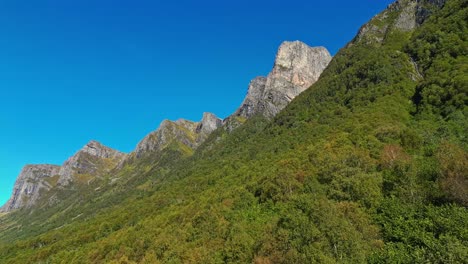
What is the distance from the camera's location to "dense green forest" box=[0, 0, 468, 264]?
178ft

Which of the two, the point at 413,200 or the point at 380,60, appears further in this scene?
the point at 380,60

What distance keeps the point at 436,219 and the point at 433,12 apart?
600ft

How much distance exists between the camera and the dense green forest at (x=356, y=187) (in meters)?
54.4

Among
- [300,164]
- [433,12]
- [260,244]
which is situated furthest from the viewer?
[433,12]

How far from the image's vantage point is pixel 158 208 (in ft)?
583

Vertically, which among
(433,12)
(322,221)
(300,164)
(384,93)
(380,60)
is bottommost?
(322,221)

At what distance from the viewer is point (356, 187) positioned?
74.9m

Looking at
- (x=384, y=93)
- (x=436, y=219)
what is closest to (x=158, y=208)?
(x=384, y=93)

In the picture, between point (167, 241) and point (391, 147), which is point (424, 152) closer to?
point (391, 147)

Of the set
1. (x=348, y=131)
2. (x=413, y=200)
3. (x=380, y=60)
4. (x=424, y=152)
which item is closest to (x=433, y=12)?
(x=380, y=60)

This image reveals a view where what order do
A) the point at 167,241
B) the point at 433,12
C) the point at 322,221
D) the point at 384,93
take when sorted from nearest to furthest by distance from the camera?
the point at 322,221 → the point at 167,241 → the point at 384,93 → the point at 433,12

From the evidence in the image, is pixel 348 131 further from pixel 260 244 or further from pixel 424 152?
pixel 260 244

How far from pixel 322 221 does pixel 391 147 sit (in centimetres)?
4697

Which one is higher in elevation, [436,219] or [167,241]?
[167,241]
